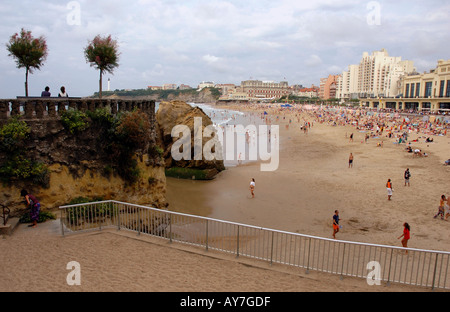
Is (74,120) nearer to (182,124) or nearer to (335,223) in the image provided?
(335,223)

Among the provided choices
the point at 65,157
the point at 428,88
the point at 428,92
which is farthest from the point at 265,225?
the point at 428,88

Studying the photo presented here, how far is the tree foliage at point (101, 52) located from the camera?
13.8m

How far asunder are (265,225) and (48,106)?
32.1ft

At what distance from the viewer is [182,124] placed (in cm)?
2238

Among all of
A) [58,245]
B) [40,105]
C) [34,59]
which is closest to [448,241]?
[58,245]

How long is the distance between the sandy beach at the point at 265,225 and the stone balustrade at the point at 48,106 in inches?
150

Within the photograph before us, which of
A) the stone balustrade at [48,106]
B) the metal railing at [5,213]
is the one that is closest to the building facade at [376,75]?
the stone balustrade at [48,106]

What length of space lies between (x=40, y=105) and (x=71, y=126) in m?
1.19

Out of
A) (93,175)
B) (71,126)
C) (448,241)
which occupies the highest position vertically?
(71,126)

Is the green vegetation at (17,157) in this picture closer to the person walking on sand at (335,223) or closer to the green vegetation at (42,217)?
the green vegetation at (42,217)

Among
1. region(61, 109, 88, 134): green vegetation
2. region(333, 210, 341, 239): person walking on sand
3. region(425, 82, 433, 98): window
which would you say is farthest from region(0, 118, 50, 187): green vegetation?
region(425, 82, 433, 98): window

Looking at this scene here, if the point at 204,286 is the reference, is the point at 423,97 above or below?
above
